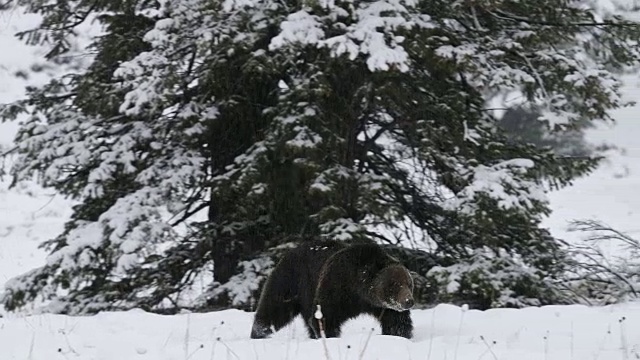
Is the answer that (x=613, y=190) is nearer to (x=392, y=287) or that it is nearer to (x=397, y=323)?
(x=397, y=323)

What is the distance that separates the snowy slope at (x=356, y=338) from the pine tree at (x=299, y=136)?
232cm

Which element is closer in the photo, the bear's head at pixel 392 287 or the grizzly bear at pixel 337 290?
the bear's head at pixel 392 287

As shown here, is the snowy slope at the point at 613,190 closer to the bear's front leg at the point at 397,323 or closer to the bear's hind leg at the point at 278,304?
the bear's hind leg at the point at 278,304

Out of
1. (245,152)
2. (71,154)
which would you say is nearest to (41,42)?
(71,154)

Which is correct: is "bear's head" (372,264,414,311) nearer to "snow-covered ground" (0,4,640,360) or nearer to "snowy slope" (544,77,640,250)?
"snow-covered ground" (0,4,640,360)

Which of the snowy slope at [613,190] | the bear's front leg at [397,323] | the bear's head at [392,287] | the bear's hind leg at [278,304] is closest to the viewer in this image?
the bear's head at [392,287]

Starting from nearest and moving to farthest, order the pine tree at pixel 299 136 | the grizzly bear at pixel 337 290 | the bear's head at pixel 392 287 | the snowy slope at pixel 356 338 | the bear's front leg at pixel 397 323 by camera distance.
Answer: the snowy slope at pixel 356 338
the bear's head at pixel 392 287
the grizzly bear at pixel 337 290
the bear's front leg at pixel 397 323
the pine tree at pixel 299 136

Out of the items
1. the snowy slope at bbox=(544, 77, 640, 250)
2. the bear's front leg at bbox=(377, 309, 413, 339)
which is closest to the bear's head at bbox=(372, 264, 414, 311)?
the bear's front leg at bbox=(377, 309, 413, 339)

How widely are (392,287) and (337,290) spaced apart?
0.45m

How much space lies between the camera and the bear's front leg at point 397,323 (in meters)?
5.94

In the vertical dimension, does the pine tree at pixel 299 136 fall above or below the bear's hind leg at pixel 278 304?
above

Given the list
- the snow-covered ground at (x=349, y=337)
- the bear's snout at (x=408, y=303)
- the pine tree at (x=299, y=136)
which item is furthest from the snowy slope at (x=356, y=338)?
the pine tree at (x=299, y=136)

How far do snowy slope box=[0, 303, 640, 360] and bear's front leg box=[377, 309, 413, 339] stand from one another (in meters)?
0.13

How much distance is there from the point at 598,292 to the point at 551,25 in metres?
3.58
